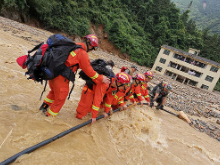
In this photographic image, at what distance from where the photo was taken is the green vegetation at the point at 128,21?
2430 cm

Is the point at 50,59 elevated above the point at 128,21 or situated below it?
below

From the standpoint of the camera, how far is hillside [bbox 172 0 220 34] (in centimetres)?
9646

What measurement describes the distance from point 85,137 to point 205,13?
152012 mm

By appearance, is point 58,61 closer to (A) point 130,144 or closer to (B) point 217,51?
(A) point 130,144

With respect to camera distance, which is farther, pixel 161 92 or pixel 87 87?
pixel 161 92

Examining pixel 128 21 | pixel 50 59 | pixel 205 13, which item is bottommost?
pixel 50 59

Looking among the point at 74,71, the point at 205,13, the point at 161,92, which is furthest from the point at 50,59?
the point at 205,13

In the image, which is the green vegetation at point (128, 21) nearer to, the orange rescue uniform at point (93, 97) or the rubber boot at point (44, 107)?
the rubber boot at point (44, 107)

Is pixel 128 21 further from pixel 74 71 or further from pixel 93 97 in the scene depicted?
pixel 74 71

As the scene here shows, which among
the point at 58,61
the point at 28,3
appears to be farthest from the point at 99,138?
the point at 28,3

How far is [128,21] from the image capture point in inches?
1575

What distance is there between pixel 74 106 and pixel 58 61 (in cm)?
247

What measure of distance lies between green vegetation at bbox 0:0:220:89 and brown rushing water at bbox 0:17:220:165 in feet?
62.4

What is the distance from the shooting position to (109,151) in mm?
3756
